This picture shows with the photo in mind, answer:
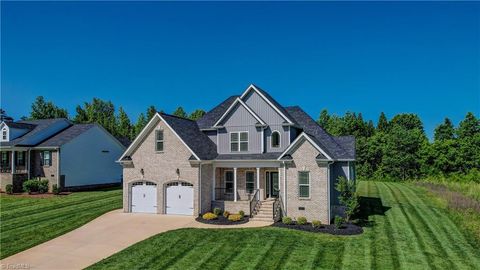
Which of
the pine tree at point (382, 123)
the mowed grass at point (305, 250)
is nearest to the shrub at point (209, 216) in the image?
the mowed grass at point (305, 250)

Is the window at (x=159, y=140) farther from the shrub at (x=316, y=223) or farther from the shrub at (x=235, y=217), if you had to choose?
the shrub at (x=316, y=223)

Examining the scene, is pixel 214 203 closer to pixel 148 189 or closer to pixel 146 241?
pixel 148 189

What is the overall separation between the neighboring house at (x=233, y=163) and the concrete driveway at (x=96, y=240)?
164 centimetres

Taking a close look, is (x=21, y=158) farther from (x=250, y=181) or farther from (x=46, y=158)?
(x=250, y=181)

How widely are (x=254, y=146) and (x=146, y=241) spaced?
10358mm

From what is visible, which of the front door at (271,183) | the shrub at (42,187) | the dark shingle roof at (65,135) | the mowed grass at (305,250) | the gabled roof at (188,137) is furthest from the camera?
the dark shingle roof at (65,135)

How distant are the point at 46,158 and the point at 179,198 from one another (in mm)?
18839

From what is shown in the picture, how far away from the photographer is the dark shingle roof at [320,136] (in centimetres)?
2133

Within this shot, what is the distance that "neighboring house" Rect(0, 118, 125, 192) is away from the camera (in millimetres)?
32938

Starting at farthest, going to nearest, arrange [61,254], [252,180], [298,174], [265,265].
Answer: [252,180]
[298,174]
[61,254]
[265,265]

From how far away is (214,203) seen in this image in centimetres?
2292

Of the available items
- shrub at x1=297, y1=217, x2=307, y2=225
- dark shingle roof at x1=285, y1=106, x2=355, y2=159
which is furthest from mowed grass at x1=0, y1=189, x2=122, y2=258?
dark shingle roof at x1=285, y1=106, x2=355, y2=159

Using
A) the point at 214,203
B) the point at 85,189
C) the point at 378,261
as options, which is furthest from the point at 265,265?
the point at 85,189

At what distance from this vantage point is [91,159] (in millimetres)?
36781
